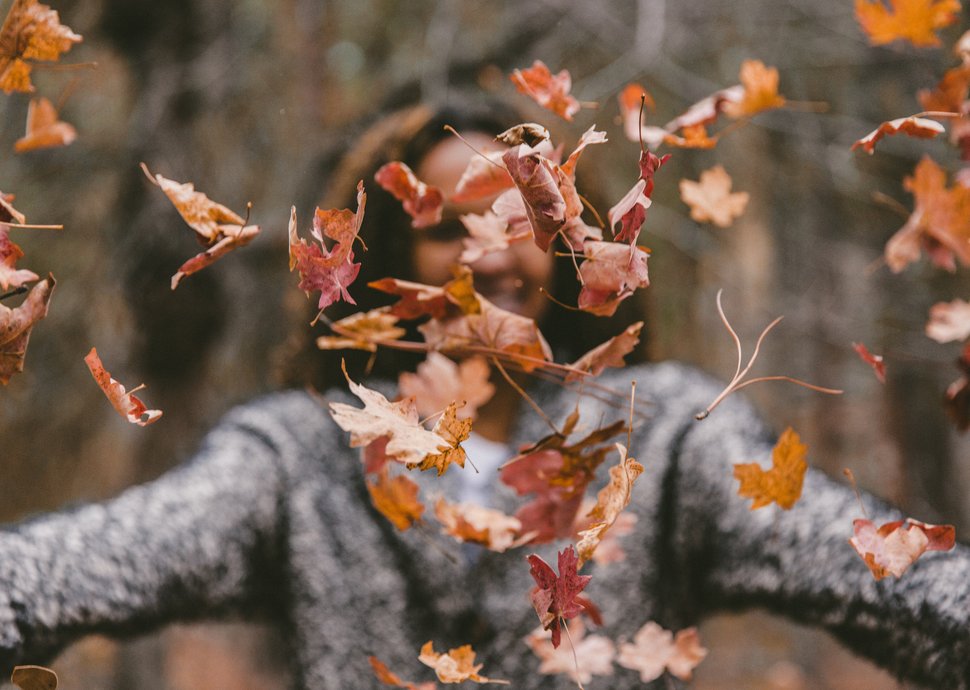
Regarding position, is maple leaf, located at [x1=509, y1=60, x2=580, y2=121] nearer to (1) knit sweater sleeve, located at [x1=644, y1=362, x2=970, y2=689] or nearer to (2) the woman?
(2) the woman

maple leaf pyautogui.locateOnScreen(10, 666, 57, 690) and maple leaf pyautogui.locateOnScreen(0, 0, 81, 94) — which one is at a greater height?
maple leaf pyautogui.locateOnScreen(0, 0, 81, 94)

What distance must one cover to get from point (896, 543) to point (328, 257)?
1.07 ft

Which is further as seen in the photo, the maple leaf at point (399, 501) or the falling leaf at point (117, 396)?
the maple leaf at point (399, 501)

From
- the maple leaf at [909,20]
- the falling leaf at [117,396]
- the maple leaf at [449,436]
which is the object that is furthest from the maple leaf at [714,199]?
the falling leaf at [117,396]

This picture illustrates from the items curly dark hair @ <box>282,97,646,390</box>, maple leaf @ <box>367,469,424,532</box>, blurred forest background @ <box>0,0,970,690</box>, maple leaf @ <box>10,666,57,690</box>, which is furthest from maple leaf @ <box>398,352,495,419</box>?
blurred forest background @ <box>0,0,970,690</box>

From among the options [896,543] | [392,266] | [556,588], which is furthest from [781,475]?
[392,266]

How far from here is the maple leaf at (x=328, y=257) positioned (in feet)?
1.31

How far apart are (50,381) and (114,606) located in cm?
170

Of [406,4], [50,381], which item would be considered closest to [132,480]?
[50,381]

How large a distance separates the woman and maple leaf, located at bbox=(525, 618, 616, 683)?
6 cm

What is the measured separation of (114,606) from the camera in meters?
0.60

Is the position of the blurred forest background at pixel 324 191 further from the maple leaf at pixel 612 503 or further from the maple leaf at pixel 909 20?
the maple leaf at pixel 612 503

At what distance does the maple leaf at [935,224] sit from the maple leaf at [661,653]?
301 millimetres

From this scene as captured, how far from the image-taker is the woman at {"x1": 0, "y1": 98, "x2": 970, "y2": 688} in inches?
24.3
